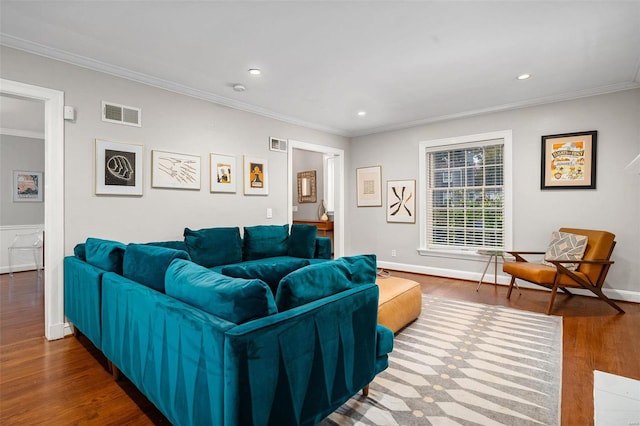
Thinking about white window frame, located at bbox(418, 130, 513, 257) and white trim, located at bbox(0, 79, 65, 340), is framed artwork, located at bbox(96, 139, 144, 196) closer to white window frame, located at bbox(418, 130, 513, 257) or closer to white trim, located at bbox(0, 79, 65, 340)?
white trim, located at bbox(0, 79, 65, 340)

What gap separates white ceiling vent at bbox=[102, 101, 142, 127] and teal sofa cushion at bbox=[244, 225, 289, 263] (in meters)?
1.81

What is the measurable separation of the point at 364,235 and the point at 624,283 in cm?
380

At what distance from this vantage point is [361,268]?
1941 mm

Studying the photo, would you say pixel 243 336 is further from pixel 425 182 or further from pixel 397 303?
pixel 425 182

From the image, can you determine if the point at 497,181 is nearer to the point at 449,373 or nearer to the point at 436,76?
the point at 436,76

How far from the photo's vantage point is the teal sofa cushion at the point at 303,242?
4438mm

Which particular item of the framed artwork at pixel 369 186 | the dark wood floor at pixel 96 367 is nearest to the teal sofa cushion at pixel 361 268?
the dark wood floor at pixel 96 367

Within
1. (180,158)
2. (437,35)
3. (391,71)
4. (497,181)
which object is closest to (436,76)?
(391,71)

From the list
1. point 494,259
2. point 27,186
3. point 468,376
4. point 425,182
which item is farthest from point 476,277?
point 27,186

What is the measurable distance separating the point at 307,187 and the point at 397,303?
5049 mm

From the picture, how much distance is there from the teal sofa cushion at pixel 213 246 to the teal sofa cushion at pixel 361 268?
2.28 metres

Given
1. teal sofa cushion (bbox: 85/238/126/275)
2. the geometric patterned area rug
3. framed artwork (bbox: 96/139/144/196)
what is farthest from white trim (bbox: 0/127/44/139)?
the geometric patterned area rug

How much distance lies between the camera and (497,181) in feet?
16.1

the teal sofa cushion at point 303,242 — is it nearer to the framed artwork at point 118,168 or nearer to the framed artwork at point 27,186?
the framed artwork at point 118,168
